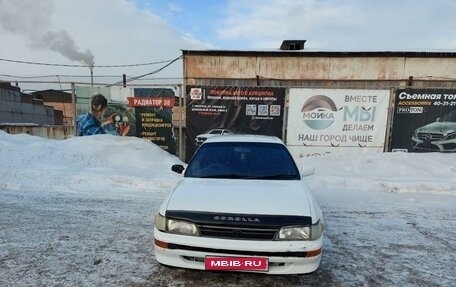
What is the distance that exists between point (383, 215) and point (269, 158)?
2.82m

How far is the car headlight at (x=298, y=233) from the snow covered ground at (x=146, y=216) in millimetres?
693

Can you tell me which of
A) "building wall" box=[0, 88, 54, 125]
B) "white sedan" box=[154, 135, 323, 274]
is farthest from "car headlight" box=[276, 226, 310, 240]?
"building wall" box=[0, 88, 54, 125]

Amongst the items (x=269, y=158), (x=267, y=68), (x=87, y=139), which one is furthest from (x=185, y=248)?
(x=267, y=68)

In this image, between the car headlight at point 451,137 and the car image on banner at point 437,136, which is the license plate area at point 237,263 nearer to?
the car image on banner at point 437,136

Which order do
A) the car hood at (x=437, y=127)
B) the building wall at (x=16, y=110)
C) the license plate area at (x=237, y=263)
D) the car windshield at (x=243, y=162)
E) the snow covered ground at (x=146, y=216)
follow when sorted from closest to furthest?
the license plate area at (x=237, y=263)
the snow covered ground at (x=146, y=216)
the car windshield at (x=243, y=162)
the car hood at (x=437, y=127)
the building wall at (x=16, y=110)

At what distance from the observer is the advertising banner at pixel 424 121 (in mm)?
9078

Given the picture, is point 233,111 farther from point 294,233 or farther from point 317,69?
Result: point 317,69

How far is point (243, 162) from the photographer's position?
420cm

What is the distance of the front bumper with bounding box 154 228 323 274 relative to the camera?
2814 millimetres

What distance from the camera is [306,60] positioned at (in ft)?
48.1

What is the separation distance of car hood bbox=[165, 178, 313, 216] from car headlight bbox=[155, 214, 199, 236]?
0.13 metres

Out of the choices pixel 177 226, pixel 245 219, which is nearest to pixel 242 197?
pixel 245 219

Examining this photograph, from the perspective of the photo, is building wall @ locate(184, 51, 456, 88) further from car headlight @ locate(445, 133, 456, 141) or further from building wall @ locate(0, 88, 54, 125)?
building wall @ locate(0, 88, 54, 125)

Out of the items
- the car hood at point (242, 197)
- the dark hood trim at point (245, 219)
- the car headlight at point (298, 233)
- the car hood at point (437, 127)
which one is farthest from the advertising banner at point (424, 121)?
the dark hood trim at point (245, 219)
